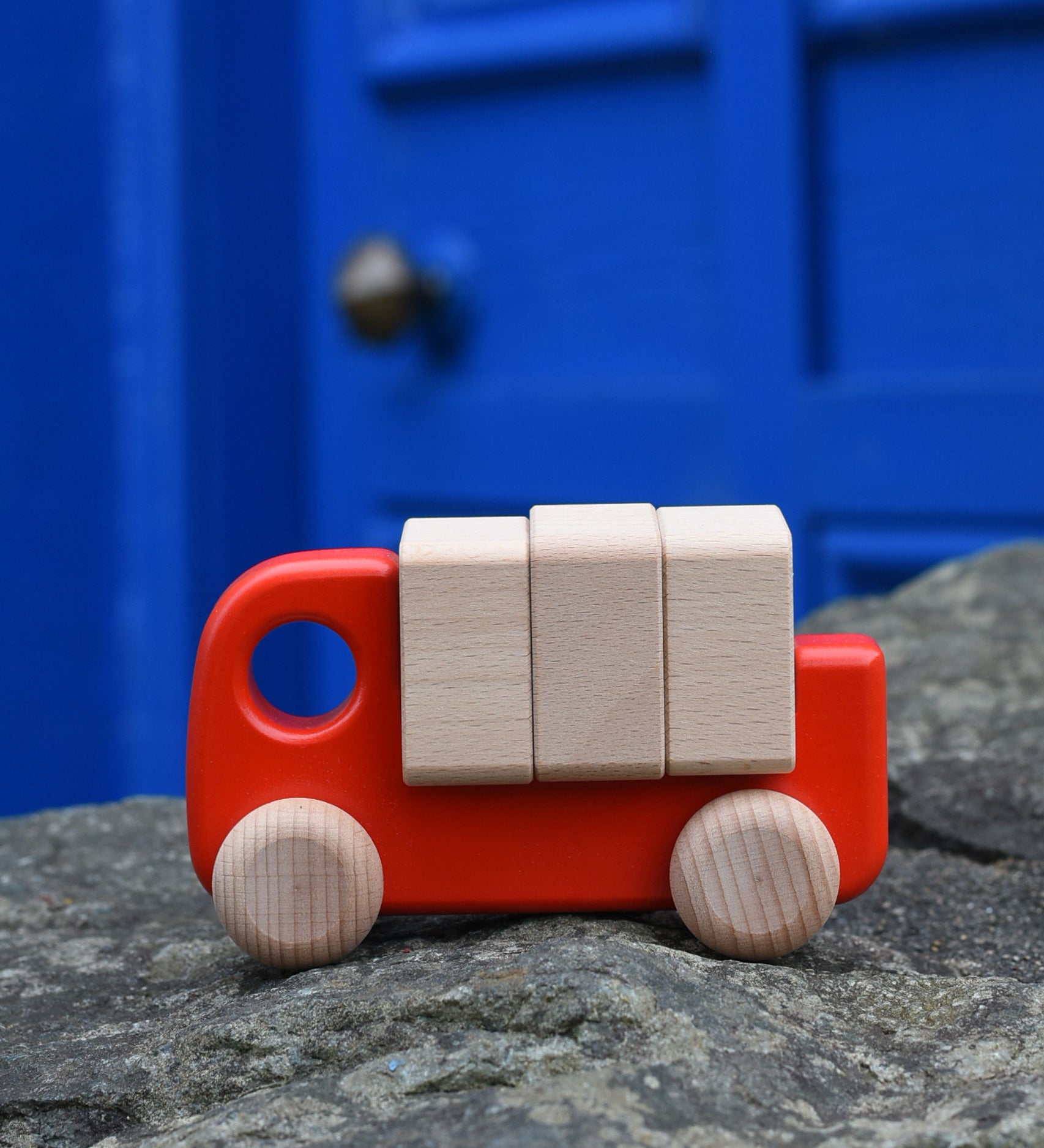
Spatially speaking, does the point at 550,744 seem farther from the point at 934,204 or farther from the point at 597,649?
the point at 934,204

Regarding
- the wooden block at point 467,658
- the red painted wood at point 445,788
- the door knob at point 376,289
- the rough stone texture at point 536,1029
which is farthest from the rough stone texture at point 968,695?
the door knob at point 376,289

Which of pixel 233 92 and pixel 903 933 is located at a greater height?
pixel 233 92

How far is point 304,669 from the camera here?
221cm

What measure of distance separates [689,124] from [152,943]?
4.26ft

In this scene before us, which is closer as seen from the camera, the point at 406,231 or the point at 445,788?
the point at 445,788

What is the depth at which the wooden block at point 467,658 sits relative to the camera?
70cm

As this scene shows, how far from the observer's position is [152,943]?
85 centimetres

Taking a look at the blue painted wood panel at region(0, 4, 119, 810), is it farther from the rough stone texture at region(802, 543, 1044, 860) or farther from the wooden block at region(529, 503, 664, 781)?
the wooden block at region(529, 503, 664, 781)

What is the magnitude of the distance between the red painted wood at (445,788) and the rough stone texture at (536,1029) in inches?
1.3

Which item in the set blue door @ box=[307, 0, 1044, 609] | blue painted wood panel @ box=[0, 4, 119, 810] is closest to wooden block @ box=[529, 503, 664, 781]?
blue door @ box=[307, 0, 1044, 609]

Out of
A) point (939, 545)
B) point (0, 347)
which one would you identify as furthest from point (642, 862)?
point (0, 347)

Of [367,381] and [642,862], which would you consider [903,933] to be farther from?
[367,381]

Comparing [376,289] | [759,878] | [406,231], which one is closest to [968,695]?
[759,878]

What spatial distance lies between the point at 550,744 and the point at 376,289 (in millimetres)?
1259
